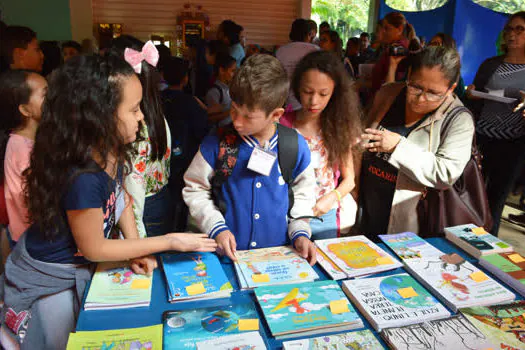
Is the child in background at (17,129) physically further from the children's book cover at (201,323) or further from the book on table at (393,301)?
the book on table at (393,301)

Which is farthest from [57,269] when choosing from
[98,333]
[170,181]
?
[170,181]

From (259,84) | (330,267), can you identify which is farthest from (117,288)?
(259,84)

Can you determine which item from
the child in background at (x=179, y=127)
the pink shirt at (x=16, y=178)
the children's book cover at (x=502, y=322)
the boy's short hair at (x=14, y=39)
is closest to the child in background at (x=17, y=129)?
the pink shirt at (x=16, y=178)

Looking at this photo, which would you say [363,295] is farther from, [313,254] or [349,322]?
[313,254]

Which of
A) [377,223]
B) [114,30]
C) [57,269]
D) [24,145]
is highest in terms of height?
[114,30]

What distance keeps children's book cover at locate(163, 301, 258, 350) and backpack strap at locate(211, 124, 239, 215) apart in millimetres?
508

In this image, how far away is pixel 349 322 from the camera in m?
1.17

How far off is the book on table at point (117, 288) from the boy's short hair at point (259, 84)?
754mm

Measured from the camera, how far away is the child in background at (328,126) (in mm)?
1893

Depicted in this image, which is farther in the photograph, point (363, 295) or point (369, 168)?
point (369, 168)

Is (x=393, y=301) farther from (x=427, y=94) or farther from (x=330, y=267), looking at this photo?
(x=427, y=94)

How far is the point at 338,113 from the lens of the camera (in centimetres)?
196

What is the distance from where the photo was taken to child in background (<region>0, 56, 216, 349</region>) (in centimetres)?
118

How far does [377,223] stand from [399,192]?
0.31 metres
